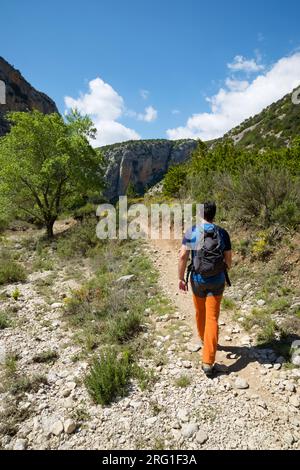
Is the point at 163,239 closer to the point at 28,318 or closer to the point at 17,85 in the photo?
the point at 28,318

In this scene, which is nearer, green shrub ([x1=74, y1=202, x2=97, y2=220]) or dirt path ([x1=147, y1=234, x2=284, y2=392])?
dirt path ([x1=147, y1=234, x2=284, y2=392])

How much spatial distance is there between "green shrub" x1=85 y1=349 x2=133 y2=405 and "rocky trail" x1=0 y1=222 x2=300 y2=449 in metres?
0.11

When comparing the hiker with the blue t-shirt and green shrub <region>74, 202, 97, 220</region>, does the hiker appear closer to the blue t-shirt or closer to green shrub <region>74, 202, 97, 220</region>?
the blue t-shirt

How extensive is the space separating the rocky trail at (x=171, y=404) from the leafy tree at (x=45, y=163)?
10.2 metres

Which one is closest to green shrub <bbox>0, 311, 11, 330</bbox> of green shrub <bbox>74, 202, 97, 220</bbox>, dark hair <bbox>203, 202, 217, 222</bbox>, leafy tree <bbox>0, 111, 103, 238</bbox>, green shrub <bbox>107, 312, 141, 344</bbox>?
green shrub <bbox>107, 312, 141, 344</bbox>

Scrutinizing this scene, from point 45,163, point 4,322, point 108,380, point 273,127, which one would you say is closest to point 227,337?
point 108,380

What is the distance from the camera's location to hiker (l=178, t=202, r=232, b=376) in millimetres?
4340

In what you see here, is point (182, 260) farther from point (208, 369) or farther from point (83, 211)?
point (83, 211)

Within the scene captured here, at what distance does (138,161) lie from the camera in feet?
358

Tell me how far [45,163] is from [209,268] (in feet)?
38.7

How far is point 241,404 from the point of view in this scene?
3752mm

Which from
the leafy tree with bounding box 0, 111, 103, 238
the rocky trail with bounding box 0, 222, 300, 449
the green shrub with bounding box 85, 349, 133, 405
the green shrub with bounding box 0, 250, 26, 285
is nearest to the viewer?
the rocky trail with bounding box 0, 222, 300, 449

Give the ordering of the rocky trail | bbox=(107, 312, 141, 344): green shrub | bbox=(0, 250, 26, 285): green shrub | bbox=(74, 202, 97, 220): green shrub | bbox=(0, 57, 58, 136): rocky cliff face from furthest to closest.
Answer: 1. bbox=(0, 57, 58, 136): rocky cliff face
2. bbox=(74, 202, 97, 220): green shrub
3. bbox=(0, 250, 26, 285): green shrub
4. bbox=(107, 312, 141, 344): green shrub
5. the rocky trail

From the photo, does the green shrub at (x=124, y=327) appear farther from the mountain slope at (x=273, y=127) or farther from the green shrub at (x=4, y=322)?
the mountain slope at (x=273, y=127)
